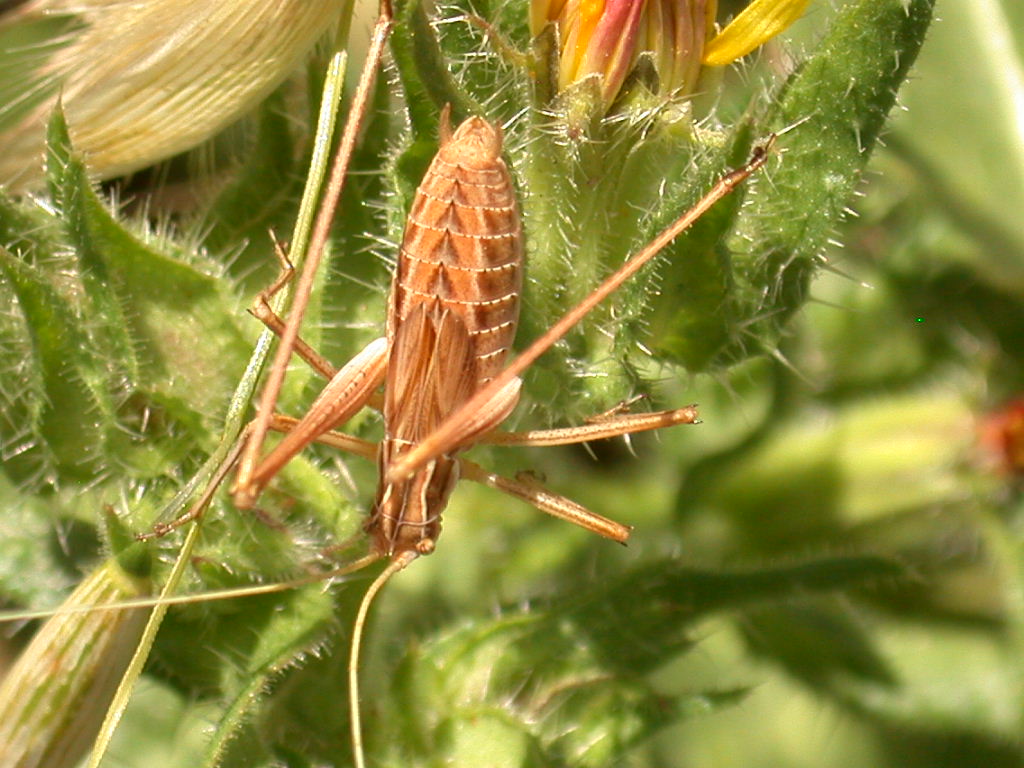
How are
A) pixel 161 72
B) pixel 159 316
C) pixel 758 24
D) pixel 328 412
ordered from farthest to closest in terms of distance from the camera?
pixel 161 72 < pixel 159 316 < pixel 328 412 < pixel 758 24

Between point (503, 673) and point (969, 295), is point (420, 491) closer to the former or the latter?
point (503, 673)

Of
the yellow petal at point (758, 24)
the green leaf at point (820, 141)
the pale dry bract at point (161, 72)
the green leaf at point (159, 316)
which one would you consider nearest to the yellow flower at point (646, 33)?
the yellow petal at point (758, 24)

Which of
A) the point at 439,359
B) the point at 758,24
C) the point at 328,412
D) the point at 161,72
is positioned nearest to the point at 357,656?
the point at 328,412

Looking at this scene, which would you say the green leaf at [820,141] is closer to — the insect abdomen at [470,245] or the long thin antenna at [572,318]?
the long thin antenna at [572,318]

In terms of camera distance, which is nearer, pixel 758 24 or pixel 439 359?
pixel 758 24

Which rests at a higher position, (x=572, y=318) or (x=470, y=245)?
(x=470, y=245)

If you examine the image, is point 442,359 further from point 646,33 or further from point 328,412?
point 646,33

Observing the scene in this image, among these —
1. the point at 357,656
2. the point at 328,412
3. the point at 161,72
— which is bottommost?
the point at 357,656

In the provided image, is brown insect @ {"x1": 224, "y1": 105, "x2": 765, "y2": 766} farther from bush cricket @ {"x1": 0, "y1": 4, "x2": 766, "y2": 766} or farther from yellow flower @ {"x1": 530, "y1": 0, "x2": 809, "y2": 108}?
yellow flower @ {"x1": 530, "y1": 0, "x2": 809, "y2": 108}
